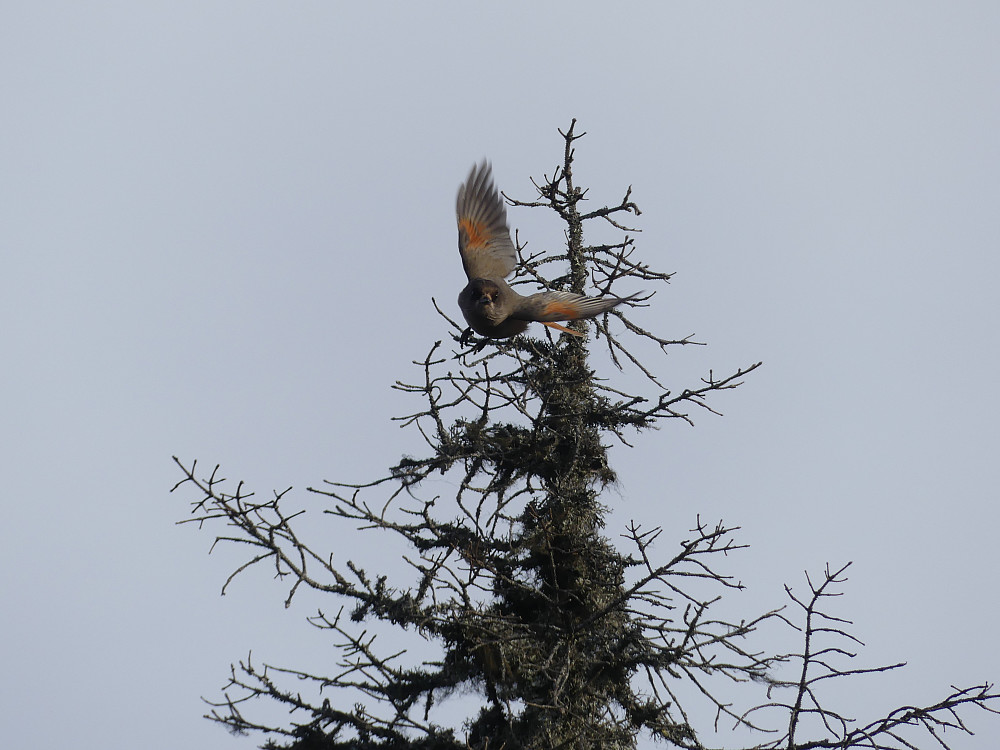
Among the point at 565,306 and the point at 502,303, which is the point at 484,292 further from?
the point at 565,306

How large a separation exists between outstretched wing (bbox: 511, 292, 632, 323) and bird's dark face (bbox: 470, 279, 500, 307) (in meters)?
0.27

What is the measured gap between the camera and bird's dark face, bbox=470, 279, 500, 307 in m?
6.19

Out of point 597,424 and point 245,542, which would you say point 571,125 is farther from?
point 245,542

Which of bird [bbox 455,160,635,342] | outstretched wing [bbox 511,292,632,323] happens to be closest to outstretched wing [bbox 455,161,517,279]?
bird [bbox 455,160,635,342]

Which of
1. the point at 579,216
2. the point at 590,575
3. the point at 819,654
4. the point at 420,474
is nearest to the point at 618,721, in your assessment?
the point at 590,575

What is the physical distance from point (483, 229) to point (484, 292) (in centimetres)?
171

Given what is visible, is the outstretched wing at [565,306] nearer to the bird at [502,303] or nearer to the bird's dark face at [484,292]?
the bird at [502,303]

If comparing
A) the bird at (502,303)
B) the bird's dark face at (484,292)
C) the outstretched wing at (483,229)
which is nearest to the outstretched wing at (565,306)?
the bird at (502,303)

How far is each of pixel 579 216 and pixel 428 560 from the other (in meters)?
3.09

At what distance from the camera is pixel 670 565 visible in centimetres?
491

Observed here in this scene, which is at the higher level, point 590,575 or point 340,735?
point 590,575

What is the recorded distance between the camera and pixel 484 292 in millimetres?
6184

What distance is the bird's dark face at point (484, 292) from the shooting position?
6.19 metres

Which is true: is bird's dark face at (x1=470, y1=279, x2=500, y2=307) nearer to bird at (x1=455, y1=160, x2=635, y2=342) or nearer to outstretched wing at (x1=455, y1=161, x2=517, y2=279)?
bird at (x1=455, y1=160, x2=635, y2=342)
